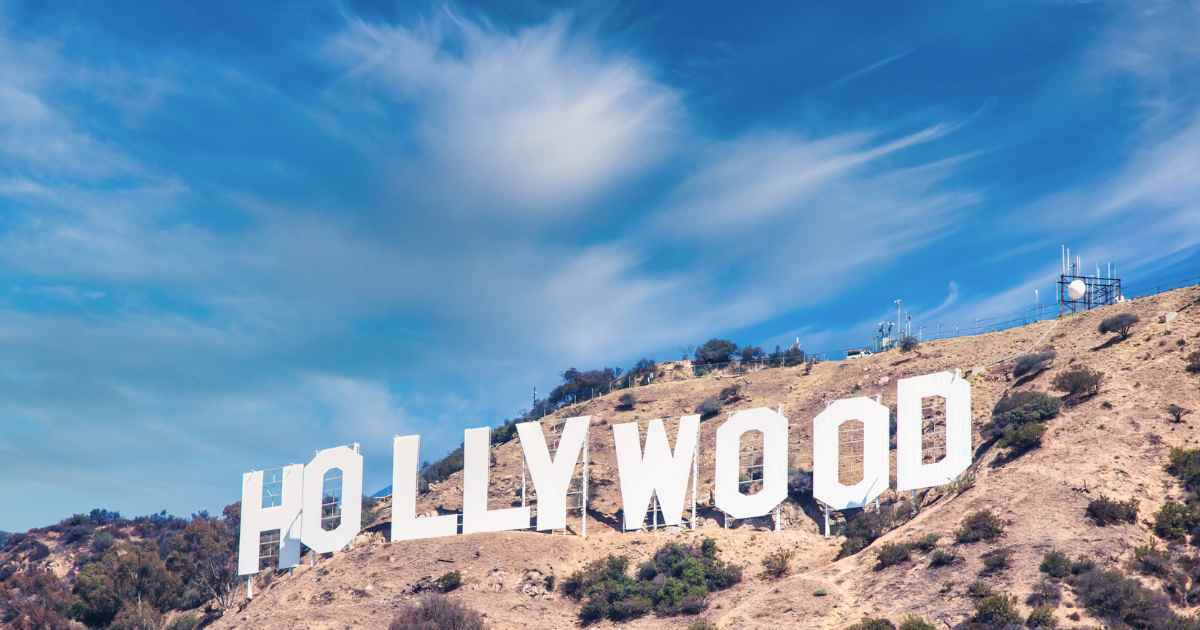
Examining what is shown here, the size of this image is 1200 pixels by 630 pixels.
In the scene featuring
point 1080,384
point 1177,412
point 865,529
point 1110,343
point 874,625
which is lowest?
point 874,625

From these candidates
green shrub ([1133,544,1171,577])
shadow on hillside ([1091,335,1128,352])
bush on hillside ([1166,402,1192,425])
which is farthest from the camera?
shadow on hillside ([1091,335,1128,352])

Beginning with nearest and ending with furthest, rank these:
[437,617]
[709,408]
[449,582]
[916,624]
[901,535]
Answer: [916,624]
[437,617]
[901,535]
[449,582]
[709,408]

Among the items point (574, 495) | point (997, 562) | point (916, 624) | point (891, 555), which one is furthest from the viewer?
point (574, 495)

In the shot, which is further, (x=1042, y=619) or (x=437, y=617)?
(x=437, y=617)

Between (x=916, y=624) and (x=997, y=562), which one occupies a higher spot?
(x=997, y=562)

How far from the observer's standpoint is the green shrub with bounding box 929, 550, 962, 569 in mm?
47406

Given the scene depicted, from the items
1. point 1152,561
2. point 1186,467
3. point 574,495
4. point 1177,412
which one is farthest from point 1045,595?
point 574,495

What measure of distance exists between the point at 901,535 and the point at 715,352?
1735 inches

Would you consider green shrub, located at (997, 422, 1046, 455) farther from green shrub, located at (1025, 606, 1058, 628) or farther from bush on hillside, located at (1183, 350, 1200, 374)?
green shrub, located at (1025, 606, 1058, 628)

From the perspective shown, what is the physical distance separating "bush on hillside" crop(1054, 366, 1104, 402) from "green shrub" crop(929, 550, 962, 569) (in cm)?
1338

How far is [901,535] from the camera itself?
52.0 m

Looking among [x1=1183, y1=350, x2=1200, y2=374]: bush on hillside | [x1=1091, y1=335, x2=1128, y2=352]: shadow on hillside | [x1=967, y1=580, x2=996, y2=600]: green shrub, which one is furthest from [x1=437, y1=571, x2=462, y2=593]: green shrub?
[x1=1183, y1=350, x2=1200, y2=374]: bush on hillside

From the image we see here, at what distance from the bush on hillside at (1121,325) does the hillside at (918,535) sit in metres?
0.66

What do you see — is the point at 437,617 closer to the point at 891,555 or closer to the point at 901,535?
the point at 891,555
